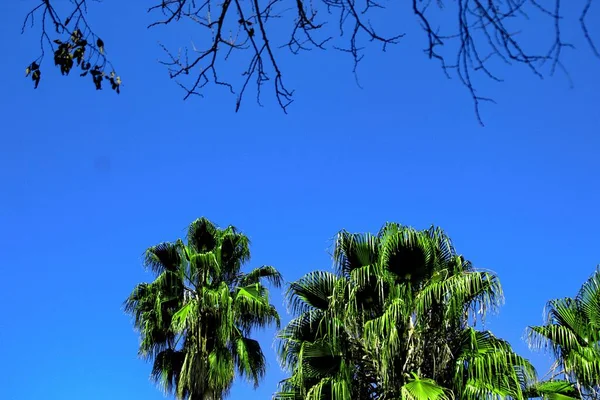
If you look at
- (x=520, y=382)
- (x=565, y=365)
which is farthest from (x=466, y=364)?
(x=565, y=365)

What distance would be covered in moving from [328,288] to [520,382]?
113 inches

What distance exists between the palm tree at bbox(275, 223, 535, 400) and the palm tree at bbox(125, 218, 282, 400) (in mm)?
3040

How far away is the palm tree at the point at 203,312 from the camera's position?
1319 centimetres

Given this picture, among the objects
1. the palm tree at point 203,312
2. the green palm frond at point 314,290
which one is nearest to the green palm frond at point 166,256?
the palm tree at point 203,312

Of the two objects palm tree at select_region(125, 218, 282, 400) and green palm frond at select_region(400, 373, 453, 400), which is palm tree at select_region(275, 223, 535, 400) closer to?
green palm frond at select_region(400, 373, 453, 400)

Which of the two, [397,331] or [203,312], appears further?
[203,312]

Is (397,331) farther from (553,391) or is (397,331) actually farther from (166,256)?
(166,256)

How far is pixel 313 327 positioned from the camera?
10.5 meters

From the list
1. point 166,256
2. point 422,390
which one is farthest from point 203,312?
point 422,390

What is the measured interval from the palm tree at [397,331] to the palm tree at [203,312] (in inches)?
120

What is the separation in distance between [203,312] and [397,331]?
15.8ft

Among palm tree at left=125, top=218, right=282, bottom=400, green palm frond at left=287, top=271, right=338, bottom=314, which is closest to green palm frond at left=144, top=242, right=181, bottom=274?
palm tree at left=125, top=218, right=282, bottom=400

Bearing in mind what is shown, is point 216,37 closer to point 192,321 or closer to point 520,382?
point 520,382

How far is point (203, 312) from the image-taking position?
1363cm
